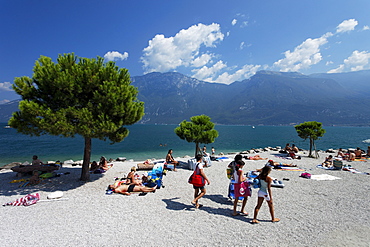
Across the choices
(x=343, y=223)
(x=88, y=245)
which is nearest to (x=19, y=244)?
(x=88, y=245)

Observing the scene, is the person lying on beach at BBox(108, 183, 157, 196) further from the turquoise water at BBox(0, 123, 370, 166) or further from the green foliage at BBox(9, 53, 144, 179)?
the turquoise water at BBox(0, 123, 370, 166)

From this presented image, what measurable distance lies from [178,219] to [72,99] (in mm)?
7843

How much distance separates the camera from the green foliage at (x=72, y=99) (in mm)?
8312

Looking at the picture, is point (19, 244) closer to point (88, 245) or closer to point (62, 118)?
point (88, 245)

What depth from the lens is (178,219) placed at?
19.2ft

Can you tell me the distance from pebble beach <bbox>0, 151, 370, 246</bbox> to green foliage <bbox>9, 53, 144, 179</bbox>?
10.8 feet

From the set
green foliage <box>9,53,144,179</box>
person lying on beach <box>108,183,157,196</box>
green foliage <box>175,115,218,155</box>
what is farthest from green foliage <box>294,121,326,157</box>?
green foliage <box>9,53,144,179</box>

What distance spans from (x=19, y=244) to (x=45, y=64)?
8.07 meters

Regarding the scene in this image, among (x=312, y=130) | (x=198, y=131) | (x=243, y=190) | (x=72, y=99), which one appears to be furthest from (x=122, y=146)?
(x=243, y=190)

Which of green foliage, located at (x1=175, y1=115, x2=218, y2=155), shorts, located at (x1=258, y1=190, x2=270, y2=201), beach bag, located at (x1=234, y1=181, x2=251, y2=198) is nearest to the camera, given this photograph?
Answer: shorts, located at (x1=258, y1=190, x2=270, y2=201)

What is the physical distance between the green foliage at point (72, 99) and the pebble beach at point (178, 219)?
329cm

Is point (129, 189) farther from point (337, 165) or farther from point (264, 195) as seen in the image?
point (337, 165)

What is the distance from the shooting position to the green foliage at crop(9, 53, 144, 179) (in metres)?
8.31

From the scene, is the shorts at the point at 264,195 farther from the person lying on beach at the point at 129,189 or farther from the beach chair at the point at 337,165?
the beach chair at the point at 337,165
